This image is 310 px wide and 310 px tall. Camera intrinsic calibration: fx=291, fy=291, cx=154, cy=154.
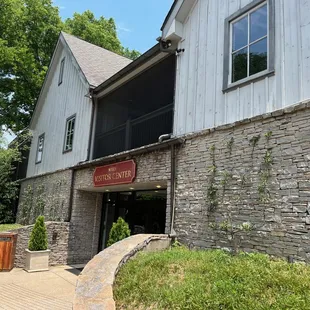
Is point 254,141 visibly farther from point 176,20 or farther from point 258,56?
point 176,20

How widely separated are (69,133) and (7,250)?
5.53m

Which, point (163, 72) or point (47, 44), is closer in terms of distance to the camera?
point (163, 72)

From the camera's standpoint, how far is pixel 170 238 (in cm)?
645

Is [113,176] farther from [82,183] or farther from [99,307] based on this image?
[99,307]

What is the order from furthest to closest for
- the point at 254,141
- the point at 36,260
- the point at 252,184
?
the point at 36,260
the point at 254,141
the point at 252,184

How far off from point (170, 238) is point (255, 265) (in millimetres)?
2525

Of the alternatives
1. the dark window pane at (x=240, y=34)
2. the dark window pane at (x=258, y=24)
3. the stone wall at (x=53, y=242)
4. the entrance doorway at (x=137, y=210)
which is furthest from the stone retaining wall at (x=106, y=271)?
the stone wall at (x=53, y=242)

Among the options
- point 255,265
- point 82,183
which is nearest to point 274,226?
point 255,265

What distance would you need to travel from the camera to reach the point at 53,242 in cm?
1098

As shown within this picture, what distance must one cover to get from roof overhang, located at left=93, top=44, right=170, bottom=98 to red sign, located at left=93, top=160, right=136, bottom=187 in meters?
3.00

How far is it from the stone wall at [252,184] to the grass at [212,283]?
464mm

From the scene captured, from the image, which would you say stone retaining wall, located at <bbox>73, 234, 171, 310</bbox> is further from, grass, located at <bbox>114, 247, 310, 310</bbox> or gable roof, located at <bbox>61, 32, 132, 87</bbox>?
gable roof, located at <bbox>61, 32, 132, 87</bbox>

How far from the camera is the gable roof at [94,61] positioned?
12580mm

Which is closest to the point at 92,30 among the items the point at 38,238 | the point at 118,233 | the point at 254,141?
the point at 38,238
